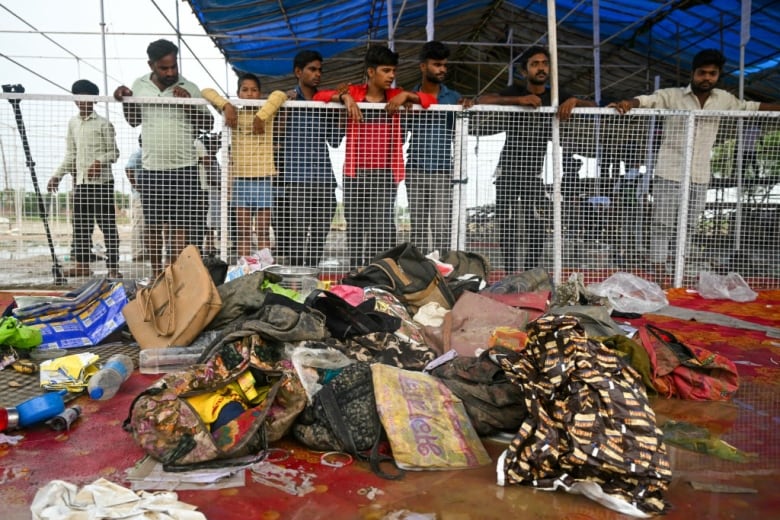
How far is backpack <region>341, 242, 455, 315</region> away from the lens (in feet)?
12.6

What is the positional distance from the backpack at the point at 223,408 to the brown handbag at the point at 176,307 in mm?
735

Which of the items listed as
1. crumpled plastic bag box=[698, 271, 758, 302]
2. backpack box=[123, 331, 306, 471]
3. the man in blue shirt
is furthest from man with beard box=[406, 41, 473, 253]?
backpack box=[123, 331, 306, 471]

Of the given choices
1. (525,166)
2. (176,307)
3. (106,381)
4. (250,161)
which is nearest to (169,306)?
(176,307)

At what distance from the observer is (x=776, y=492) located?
1.88 m

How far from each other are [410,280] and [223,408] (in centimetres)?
193

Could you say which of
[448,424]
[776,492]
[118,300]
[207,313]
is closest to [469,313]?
[448,424]

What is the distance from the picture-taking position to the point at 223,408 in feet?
7.29

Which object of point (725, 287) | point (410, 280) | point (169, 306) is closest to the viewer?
point (169, 306)

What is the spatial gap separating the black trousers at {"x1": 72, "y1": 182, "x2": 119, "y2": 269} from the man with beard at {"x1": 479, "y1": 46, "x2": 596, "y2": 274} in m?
3.34

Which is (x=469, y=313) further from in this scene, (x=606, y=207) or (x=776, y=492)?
(x=606, y=207)

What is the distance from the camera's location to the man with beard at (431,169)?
484 centimetres

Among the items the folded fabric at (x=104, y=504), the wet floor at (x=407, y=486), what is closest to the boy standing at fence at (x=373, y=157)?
the wet floor at (x=407, y=486)

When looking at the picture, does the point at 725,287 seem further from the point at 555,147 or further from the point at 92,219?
the point at 92,219

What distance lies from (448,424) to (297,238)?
2992mm
